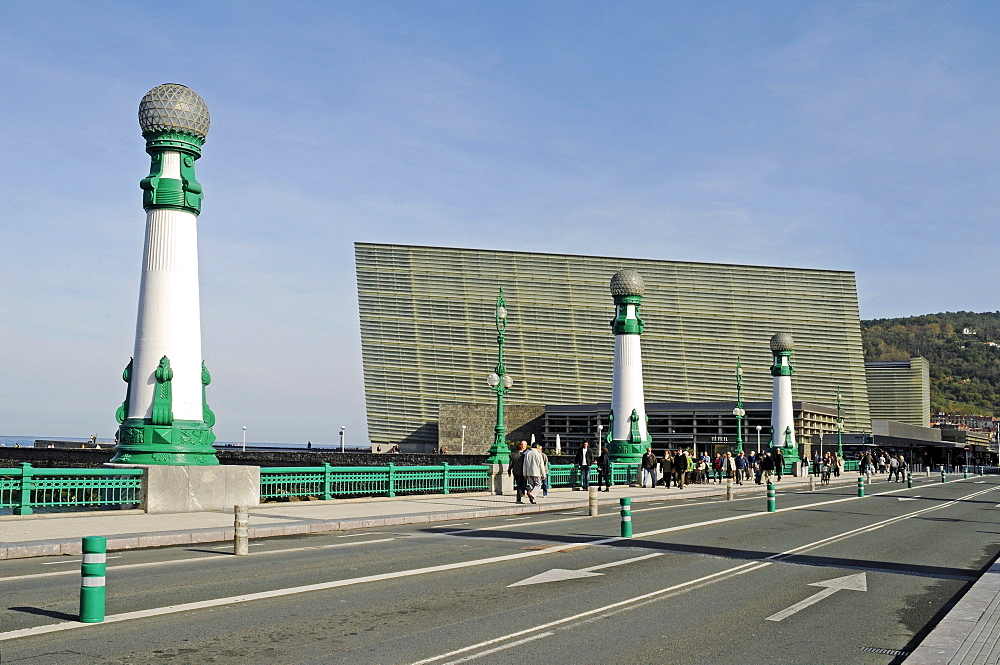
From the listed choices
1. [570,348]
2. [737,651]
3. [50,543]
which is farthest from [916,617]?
[570,348]

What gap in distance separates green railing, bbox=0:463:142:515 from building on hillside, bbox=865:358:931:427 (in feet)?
469

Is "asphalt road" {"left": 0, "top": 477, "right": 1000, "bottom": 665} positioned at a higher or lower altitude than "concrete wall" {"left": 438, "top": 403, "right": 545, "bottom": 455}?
lower

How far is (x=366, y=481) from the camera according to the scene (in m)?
28.4

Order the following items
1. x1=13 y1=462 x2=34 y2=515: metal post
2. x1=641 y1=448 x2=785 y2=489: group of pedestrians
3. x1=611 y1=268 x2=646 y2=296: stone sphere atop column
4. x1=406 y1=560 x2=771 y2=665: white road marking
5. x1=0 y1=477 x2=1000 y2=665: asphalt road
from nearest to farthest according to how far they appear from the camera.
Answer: x1=406 y1=560 x2=771 y2=665: white road marking
x1=0 y1=477 x2=1000 y2=665: asphalt road
x1=13 y1=462 x2=34 y2=515: metal post
x1=641 y1=448 x2=785 y2=489: group of pedestrians
x1=611 y1=268 x2=646 y2=296: stone sphere atop column

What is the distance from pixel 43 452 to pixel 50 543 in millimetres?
63532

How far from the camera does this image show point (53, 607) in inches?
368

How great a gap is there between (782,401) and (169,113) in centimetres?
5341

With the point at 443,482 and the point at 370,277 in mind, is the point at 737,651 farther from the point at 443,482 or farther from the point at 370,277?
the point at 370,277

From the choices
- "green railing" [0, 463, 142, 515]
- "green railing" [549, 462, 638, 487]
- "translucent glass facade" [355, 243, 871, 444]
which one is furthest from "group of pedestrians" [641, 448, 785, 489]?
"translucent glass facade" [355, 243, 871, 444]

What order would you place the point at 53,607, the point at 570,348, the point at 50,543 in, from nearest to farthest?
1. the point at 53,607
2. the point at 50,543
3. the point at 570,348

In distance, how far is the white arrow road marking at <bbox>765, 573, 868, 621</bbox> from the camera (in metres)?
9.78

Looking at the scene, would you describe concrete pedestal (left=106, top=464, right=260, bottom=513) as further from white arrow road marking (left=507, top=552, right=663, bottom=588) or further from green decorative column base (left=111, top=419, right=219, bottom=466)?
white arrow road marking (left=507, top=552, right=663, bottom=588)

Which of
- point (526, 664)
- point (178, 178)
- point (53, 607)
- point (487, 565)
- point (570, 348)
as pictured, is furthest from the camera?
point (570, 348)

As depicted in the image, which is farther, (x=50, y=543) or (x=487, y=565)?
(x=50, y=543)
